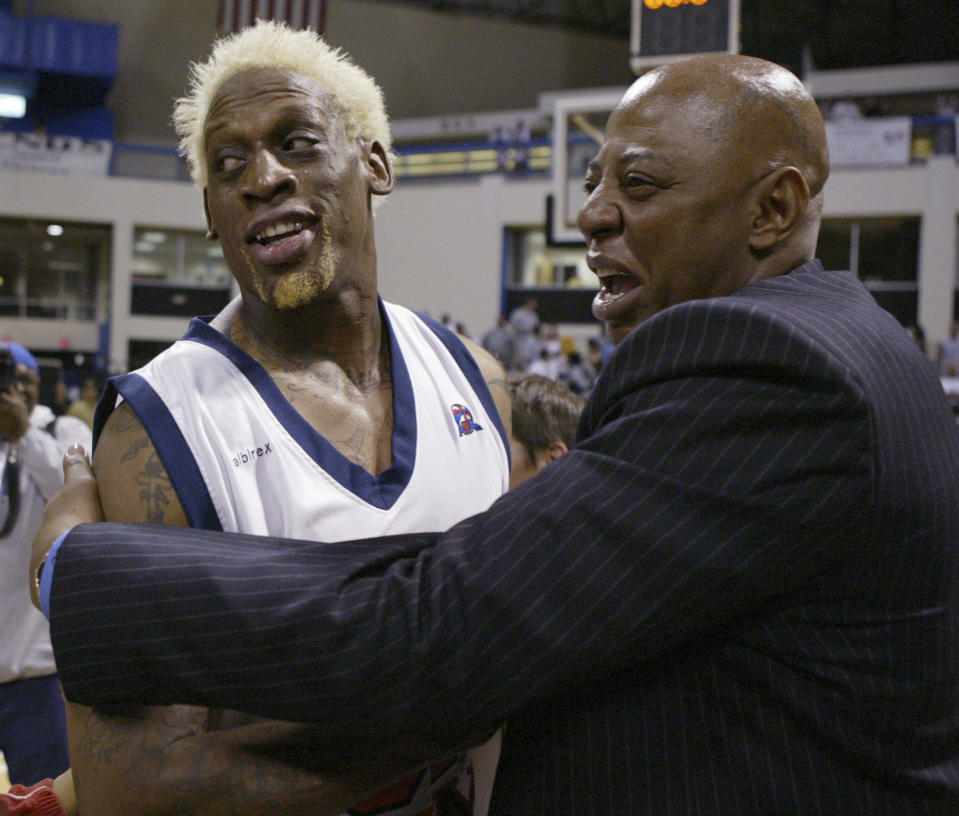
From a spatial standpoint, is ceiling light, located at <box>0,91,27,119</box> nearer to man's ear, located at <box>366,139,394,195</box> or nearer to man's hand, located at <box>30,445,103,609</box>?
man's ear, located at <box>366,139,394,195</box>

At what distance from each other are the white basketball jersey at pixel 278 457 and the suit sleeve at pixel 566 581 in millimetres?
363

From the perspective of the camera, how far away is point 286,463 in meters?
1.54

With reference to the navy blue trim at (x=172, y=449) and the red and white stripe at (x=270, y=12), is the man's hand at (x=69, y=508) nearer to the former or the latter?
the navy blue trim at (x=172, y=449)

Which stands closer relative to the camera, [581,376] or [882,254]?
[581,376]

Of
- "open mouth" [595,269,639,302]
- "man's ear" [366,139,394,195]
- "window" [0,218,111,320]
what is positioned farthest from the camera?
"window" [0,218,111,320]

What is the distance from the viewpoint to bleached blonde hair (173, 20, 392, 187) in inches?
70.3

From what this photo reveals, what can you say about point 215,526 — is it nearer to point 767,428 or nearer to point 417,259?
point 767,428

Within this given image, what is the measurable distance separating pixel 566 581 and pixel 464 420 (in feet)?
2.55

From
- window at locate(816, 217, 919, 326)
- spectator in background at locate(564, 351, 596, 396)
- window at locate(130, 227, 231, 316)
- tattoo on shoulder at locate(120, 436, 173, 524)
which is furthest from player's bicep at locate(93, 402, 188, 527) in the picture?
window at locate(130, 227, 231, 316)

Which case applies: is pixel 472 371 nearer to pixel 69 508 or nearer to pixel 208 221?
pixel 208 221

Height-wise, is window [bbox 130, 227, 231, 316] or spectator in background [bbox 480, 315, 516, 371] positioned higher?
window [bbox 130, 227, 231, 316]

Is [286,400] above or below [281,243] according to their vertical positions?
below

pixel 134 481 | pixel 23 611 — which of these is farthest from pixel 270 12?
pixel 134 481

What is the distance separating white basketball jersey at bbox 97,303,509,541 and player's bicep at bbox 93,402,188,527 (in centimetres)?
2
